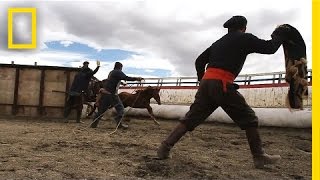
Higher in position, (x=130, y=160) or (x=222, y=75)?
(x=222, y=75)

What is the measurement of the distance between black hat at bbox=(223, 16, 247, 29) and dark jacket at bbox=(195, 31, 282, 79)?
109 mm

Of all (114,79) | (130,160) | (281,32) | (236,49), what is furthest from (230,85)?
(114,79)

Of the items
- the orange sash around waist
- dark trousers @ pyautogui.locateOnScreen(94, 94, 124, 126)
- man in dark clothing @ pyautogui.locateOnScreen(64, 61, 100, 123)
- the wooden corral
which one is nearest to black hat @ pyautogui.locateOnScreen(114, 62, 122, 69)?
dark trousers @ pyautogui.locateOnScreen(94, 94, 124, 126)

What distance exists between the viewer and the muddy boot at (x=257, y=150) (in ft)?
16.8

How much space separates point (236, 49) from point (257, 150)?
1.33m

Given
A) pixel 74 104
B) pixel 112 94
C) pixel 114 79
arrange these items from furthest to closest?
pixel 74 104
pixel 112 94
pixel 114 79

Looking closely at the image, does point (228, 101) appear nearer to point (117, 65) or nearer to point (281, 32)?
point (281, 32)

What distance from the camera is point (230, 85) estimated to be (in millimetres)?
5070

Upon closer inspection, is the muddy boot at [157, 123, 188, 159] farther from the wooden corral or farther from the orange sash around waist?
the wooden corral

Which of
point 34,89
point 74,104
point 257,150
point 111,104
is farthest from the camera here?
point 34,89

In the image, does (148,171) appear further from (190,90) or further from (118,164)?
(190,90)

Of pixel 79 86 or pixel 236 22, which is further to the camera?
pixel 79 86

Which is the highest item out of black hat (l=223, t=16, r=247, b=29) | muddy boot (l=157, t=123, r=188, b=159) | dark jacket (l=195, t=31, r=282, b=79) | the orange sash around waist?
black hat (l=223, t=16, r=247, b=29)

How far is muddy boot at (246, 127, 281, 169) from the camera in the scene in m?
5.12
